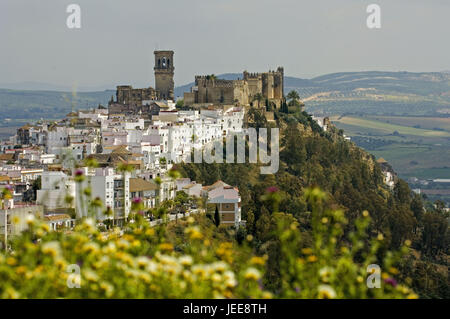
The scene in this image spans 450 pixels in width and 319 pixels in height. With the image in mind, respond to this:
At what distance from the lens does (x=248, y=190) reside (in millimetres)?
43625

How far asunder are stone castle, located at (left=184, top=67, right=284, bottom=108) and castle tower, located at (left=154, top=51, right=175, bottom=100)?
4360 mm

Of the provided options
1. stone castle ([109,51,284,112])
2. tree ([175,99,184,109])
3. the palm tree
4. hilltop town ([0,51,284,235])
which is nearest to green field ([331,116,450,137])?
stone castle ([109,51,284,112])

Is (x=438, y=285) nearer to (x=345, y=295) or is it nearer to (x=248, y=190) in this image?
(x=248, y=190)

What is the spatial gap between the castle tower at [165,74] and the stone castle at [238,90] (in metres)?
4.36

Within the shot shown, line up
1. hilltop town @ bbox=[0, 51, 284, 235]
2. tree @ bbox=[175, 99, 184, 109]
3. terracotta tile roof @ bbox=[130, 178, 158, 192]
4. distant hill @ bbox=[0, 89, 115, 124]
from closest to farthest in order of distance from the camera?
hilltop town @ bbox=[0, 51, 284, 235] < terracotta tile roof @ bbox=[130, 178, 158, 192] < tree @ bbox=[175, 99, 184, 109] < distant hill @ bbox=[0, 89, 115, 124]

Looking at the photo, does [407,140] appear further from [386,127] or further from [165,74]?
[165,74]

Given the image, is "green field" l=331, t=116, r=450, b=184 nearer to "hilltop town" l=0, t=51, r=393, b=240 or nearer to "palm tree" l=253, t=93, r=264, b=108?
"hilltop town" l=0, t=51, r=393, b=240

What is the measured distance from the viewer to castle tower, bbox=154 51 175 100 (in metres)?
67.4

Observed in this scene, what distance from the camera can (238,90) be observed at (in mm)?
61312

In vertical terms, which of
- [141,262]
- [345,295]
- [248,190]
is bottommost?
[248,190]

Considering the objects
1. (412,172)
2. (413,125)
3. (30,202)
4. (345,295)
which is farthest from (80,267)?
(413,125)

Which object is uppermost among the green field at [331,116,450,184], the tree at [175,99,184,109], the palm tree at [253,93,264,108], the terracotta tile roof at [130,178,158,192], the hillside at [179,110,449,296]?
the palm tree at [253,93,264,108]
